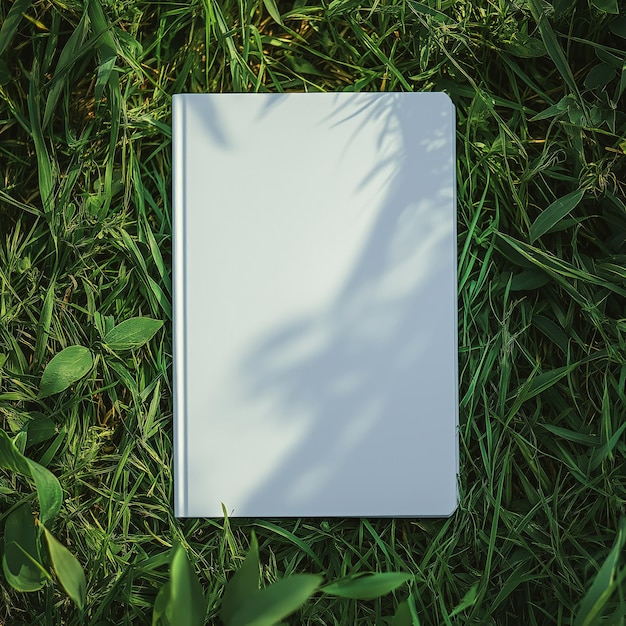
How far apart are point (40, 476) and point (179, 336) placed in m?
0.17

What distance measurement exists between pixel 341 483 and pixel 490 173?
34 cm

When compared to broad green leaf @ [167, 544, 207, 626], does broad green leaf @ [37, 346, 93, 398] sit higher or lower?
higher

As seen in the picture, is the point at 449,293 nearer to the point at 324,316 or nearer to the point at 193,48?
the point at 324,316

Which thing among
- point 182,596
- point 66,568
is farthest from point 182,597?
point 66,568

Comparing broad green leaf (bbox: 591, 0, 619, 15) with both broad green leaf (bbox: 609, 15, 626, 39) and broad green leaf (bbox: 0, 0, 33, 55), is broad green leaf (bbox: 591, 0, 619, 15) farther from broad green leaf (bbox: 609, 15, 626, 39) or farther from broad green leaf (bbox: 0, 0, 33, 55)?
broad green leaf (bbox: 0, 0, 33, 55)

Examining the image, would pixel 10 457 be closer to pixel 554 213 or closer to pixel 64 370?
pixel 64 370

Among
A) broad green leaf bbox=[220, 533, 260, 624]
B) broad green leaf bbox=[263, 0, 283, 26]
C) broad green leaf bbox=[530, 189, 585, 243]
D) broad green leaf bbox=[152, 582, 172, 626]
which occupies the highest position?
broad green leaf bbox=[263, 0, 283, 26]

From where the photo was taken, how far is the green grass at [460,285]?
1.88ft

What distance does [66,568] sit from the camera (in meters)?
0.46

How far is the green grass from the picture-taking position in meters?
0.57

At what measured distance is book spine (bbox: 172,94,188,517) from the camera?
0.58 metres

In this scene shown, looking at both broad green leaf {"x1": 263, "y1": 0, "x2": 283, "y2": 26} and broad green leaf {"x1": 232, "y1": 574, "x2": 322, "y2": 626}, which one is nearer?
broad green leaf {"x1": 232, "y1": 574, "x2": 322, "y2": 626}

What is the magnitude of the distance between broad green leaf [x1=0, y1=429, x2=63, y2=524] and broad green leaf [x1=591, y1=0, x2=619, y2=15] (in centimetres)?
65

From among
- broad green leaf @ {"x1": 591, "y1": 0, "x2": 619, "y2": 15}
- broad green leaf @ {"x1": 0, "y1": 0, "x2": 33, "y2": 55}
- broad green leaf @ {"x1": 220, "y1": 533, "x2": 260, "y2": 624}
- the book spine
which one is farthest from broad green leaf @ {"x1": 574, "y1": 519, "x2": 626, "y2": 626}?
broad green leaf @ {"x1": 0, "y1": 0, "x2": 33, "y2": 55}
